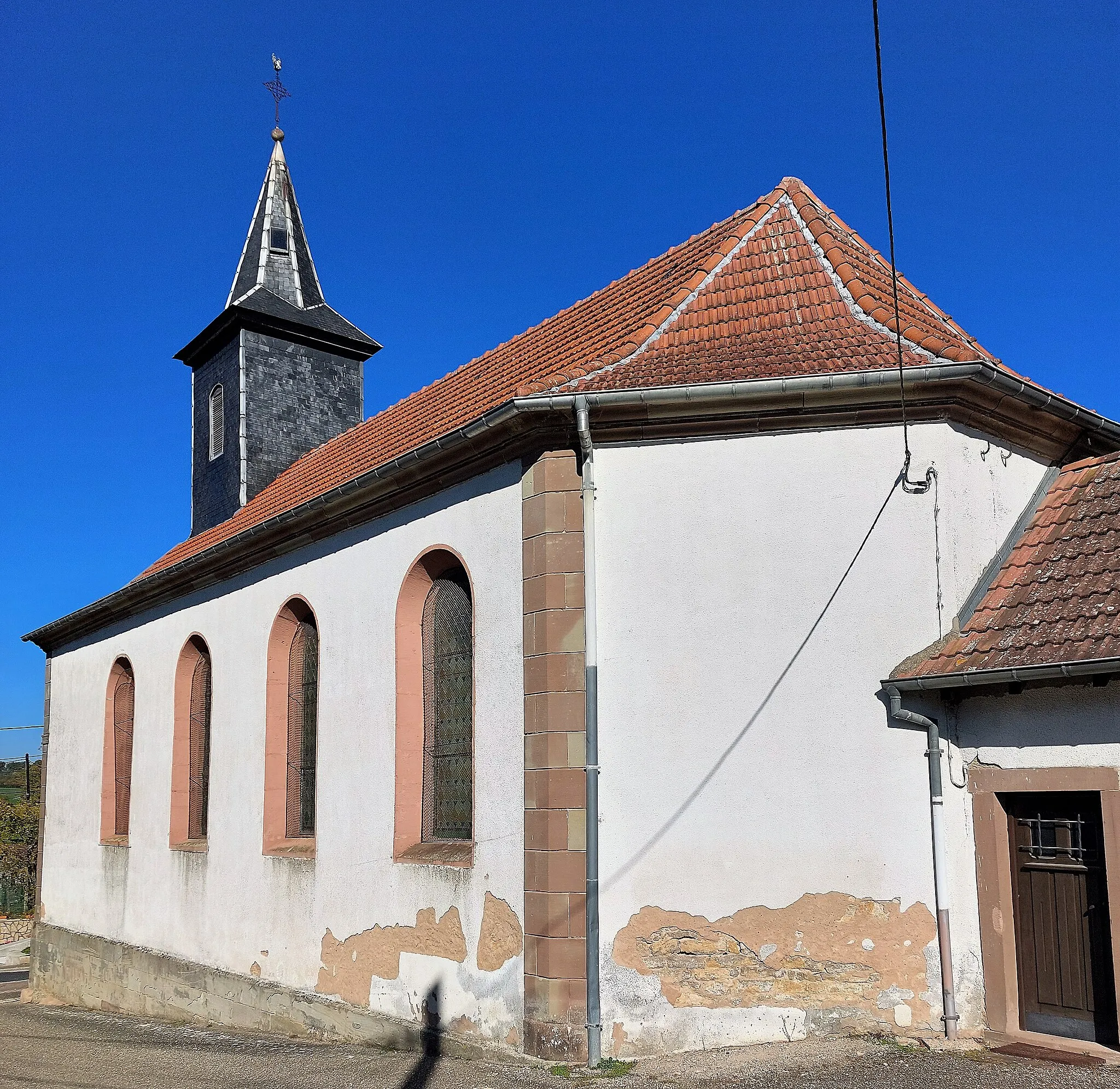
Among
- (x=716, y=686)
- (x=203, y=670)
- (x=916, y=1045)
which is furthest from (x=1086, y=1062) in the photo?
(x=203, y=670)

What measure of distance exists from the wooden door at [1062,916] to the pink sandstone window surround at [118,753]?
12767mm

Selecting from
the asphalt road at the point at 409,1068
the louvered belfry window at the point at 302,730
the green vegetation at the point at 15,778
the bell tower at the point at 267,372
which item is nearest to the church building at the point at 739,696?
the asphalt road at the point at 409,1068

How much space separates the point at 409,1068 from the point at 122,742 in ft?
32.8

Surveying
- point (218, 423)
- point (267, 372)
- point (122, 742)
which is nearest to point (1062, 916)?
point (122, 742)

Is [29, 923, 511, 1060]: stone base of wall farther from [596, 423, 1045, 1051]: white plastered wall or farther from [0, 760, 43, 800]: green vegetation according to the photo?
[0, 760, 43, 800]: green vegetation

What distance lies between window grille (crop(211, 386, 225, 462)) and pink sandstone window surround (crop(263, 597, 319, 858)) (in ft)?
24.1

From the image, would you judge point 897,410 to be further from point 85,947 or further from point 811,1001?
point 85,947

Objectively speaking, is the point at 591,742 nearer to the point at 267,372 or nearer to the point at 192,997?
the point at 192,997

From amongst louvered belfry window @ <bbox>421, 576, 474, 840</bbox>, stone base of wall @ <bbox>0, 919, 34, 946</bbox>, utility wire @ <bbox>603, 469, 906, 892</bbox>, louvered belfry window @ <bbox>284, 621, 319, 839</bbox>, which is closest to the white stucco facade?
utility wire @ <bbox>603, 469, 906, 892</bbox>

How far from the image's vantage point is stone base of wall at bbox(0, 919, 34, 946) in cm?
3034

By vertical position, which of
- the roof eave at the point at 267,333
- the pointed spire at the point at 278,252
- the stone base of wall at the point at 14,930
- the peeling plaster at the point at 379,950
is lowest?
the stone base of wall at the point at 14,930

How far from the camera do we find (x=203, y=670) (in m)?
15.1

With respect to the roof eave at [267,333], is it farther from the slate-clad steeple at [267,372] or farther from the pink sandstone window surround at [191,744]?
the pink sandstone window surround at [191,744]

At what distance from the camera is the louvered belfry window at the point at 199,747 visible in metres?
14.8
